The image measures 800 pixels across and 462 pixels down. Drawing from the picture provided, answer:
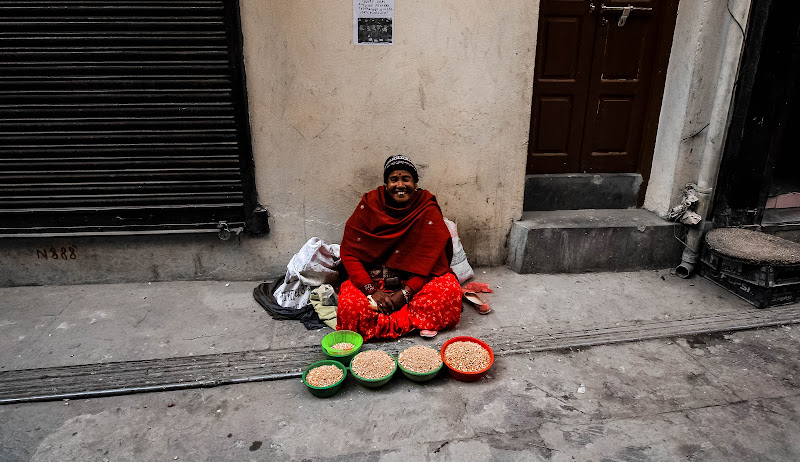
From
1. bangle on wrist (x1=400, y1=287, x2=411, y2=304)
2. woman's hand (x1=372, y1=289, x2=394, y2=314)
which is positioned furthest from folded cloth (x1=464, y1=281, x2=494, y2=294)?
woman's hand (x1=372, y1=289, x2=394, y2=314)

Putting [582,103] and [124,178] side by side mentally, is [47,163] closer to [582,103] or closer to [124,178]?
[124,178]

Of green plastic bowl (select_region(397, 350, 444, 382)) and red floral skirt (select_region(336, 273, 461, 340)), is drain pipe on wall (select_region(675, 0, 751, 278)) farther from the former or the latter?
green plastic bowl (select_region(397, 350, 444, 382))

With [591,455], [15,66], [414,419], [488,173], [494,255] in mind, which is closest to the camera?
[591,455]

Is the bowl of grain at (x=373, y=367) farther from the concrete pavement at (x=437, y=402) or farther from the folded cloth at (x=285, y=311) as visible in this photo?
the folded cloth at (x=285, y=311)

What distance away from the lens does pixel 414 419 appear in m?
2.77

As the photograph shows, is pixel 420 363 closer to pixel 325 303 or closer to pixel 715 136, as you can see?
pixel 325 303

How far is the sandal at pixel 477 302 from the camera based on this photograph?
12.7 feet

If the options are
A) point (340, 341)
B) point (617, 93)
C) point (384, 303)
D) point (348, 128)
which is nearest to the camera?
point (340, 341)

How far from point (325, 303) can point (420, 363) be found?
108 cm

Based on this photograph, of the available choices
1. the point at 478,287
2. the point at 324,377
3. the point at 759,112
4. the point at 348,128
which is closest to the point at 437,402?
the point at 324,377

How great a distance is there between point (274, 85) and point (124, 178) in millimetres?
1447

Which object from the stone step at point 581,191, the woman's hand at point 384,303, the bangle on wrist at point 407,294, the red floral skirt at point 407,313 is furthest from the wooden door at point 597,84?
the woman's hand at point 384,303

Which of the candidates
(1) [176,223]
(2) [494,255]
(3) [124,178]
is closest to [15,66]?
(3) [124,178]

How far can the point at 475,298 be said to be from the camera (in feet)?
13.1
